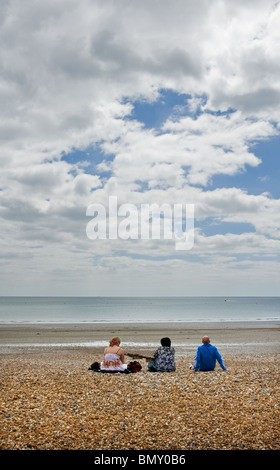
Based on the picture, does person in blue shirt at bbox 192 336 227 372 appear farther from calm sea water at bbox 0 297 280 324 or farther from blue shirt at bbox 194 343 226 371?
calm sea water at bbox 0 297 280 324

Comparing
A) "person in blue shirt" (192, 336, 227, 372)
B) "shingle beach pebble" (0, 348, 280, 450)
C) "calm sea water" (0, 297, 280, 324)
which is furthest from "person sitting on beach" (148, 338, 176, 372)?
"calm sea water" (0, 297, 280, 324)

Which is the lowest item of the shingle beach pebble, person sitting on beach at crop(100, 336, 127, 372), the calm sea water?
the calm sea water

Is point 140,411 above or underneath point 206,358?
underneath

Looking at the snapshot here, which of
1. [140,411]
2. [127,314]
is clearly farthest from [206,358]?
[127,314]

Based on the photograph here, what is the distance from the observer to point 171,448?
699 cm

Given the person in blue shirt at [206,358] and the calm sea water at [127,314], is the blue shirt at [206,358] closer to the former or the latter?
the person in blue shirt at [206,358]

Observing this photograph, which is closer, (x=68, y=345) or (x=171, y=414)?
(x=171, y=414)

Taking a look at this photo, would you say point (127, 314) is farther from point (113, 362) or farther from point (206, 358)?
point (113, 362)

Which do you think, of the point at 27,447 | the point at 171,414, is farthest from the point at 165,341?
the point at 27,447

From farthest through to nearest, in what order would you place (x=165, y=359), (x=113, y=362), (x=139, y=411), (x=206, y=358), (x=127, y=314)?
(x=127, y=314) → (x=206, y=358) → (x=165, y=359) → (x=113, y=362) → (x=139, y=411)

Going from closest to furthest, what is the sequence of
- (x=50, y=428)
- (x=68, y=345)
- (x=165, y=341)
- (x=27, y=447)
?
(x=27, y=447)
(x=50, y=428)
(x=165, y=341)
(x=68, y=345)

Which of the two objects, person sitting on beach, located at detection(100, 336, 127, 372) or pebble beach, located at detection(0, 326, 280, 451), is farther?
person sitting on beach, located at detection(100, 336, 127, 372)
